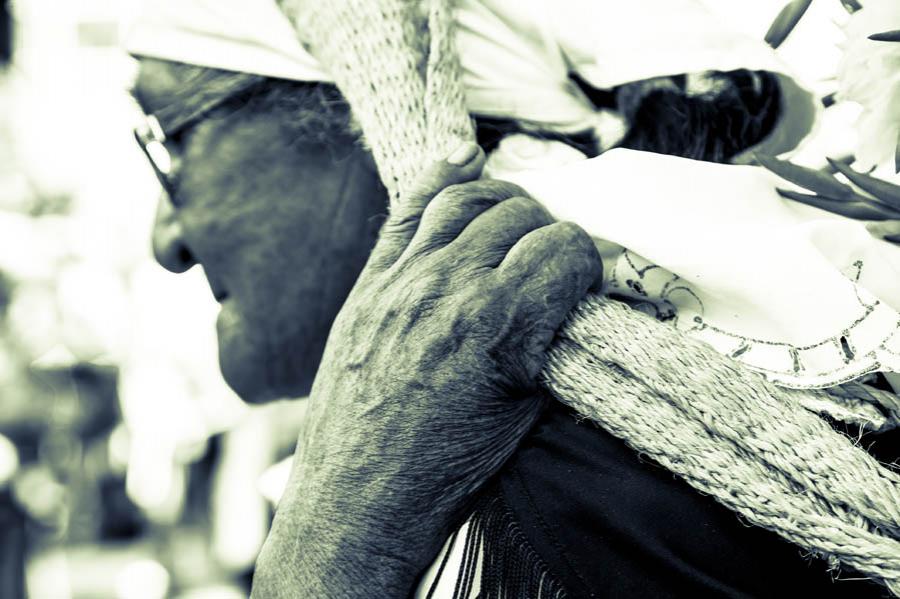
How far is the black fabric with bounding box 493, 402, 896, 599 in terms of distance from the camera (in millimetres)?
930

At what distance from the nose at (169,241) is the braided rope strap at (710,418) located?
2.22 feet

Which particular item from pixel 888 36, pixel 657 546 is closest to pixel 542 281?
pixel 657 546

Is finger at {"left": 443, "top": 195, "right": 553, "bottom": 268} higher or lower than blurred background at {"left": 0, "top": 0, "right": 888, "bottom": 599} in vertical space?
higher

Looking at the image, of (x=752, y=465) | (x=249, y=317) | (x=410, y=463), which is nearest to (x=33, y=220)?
(x=249, y=317)

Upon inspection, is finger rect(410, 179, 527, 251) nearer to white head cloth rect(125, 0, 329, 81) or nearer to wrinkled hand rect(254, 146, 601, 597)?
wrinkled hand rect(254, 146, 601, 597)

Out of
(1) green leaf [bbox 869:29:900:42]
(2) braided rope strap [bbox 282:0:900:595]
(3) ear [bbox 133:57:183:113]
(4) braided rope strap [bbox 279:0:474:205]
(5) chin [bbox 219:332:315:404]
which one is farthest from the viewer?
(5) chin [bbox 219:332:315:404]

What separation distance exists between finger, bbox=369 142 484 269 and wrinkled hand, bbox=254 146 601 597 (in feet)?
0.16

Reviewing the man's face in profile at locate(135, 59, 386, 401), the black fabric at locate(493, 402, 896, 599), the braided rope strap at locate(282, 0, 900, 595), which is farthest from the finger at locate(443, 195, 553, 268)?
the man's face in profile at locate(135, 59, 386, 401)

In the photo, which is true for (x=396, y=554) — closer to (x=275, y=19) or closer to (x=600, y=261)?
(x=600, y=261)

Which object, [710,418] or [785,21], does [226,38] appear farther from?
[710,418]

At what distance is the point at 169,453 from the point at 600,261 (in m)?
4.13

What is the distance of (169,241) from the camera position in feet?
5.62

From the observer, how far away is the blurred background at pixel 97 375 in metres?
4.27

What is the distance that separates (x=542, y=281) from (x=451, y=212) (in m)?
0.16
